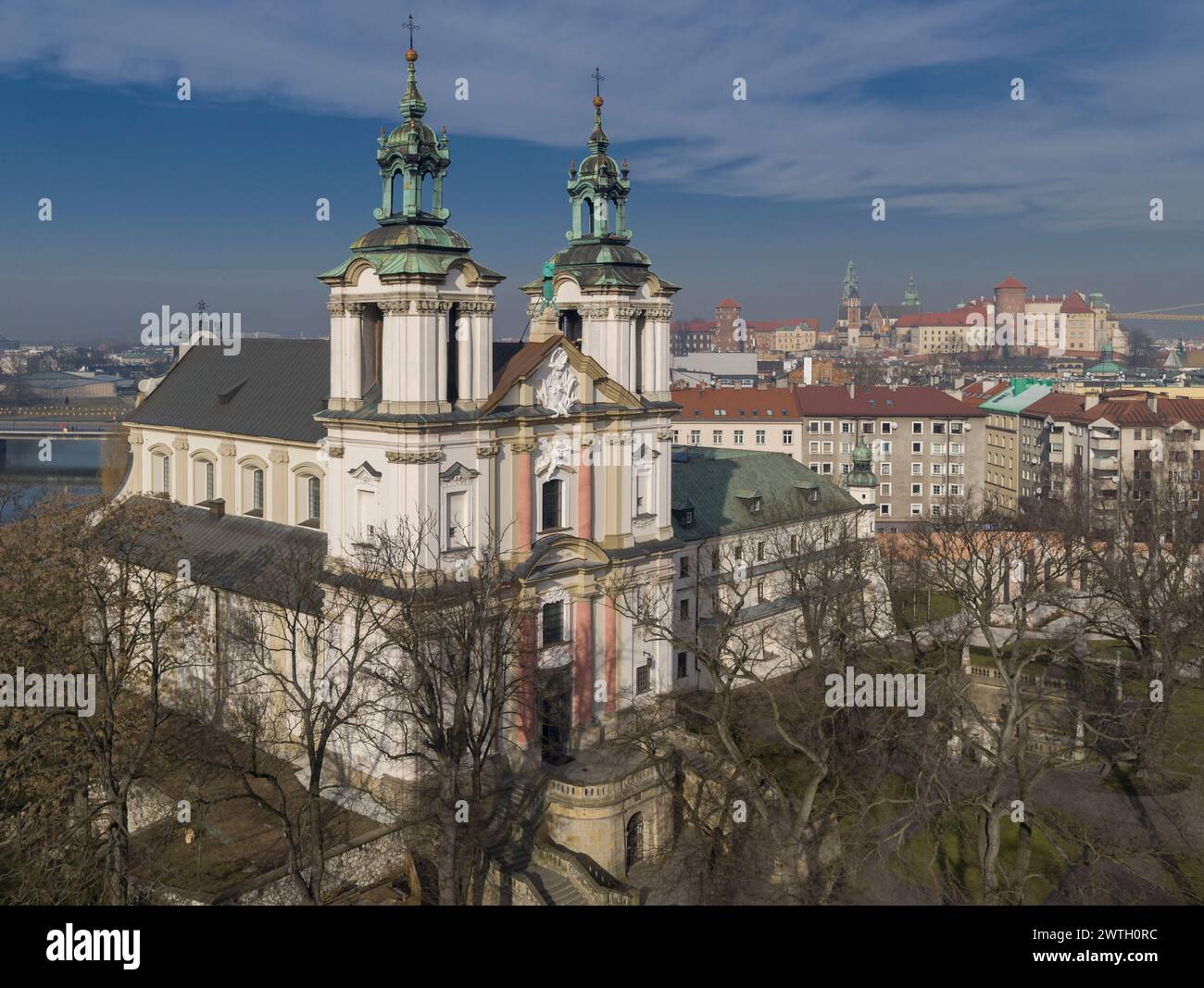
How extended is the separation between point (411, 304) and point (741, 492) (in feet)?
74.4

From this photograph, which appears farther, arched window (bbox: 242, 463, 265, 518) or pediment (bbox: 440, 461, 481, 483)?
arched window (bbox: 242, 463, 265, 518)

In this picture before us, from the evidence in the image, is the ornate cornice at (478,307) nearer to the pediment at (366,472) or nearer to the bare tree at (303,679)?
the pediment at (366,472)

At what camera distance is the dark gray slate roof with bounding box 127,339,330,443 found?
4003cm

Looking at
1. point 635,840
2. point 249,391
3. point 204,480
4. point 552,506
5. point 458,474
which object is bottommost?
point 635,840

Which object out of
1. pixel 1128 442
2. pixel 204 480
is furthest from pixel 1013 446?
pixel 204 480

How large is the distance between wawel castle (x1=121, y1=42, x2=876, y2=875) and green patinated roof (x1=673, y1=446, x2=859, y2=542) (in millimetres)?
2057

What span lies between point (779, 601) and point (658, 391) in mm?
13709

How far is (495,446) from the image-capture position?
107 ft

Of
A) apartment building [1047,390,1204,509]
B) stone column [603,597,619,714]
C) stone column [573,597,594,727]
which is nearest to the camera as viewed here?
stone column [573,597,594,727]

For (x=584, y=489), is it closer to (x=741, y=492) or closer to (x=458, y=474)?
(x=458, y=474)

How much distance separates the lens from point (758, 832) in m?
31.7

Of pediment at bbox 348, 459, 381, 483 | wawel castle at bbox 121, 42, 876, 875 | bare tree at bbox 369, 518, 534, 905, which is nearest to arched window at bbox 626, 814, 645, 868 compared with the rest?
wawel castle at bbox 121, 42, 876, 875

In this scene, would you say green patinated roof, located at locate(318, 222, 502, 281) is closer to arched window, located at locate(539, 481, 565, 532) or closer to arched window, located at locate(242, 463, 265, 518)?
arched window, located at locate(539, 481, 565, 532)

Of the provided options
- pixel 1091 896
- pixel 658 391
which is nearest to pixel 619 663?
pixel 658 391
